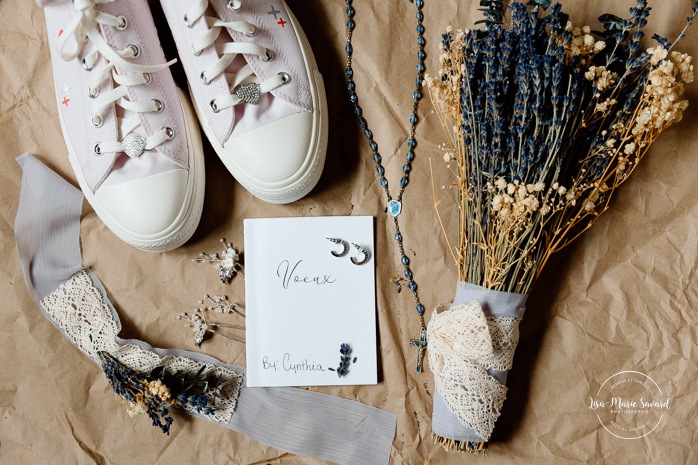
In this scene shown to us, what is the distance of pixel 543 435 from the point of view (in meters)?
0.92

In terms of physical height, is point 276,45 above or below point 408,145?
above

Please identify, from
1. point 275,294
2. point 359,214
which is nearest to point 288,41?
point 359,214

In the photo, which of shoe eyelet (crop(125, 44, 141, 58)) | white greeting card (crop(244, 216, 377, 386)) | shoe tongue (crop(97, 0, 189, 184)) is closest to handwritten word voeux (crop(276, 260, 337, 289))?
white greeting card (crop(244, 216, 377, 386))

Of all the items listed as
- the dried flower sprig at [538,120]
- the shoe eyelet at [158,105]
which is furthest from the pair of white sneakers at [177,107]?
the dried flower sprig at [538,120]

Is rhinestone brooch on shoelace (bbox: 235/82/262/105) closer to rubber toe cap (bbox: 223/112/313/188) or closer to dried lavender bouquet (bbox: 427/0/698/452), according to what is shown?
rubber toe cap (bbox: 223/112/313/188)

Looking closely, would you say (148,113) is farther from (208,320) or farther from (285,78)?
(208,320)

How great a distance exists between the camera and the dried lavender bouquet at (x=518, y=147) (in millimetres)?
750

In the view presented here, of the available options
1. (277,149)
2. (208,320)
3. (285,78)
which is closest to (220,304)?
(208,320)

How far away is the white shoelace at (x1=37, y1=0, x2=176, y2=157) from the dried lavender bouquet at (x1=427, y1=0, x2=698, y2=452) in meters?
0.44

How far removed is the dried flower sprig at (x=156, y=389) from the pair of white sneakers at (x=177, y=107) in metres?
0.21

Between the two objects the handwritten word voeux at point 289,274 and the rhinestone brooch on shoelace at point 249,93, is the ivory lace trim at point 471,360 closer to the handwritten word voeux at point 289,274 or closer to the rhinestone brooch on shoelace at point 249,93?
the handwritten word voeux at point 289,274

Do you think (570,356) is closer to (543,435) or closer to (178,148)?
(543,435)

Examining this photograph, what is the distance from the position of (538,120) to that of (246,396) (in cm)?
63

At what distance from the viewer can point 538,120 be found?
0.75 m
